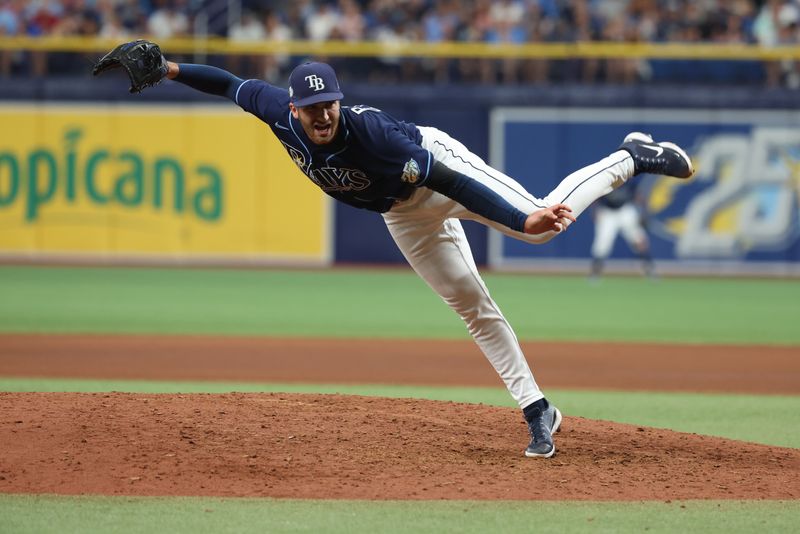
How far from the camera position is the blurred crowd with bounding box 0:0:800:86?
20672mm

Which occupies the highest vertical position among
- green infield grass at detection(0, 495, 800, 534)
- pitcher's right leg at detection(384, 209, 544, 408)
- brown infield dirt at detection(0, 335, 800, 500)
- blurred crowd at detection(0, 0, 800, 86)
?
blurred crowd at detection(0, 0, 800, 86)

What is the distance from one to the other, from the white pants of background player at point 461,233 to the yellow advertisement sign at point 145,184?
1504 cm

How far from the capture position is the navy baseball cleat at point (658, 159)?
6.17m

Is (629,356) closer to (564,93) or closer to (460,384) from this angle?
(460,384)

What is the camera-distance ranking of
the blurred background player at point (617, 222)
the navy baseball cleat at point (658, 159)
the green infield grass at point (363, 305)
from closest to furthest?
the navy baseball cleat at point (658, 159) < the green infield grass at point (363, 305) < the blurred background player at point (617, 222)

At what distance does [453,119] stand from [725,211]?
4.95 meters

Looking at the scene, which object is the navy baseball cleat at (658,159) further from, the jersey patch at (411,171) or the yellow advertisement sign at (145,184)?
the yellow advertisement sign at (145,184)

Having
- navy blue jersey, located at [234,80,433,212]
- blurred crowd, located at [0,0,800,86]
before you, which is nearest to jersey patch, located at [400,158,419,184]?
navy blue jersey, located at [234,80,433,212]

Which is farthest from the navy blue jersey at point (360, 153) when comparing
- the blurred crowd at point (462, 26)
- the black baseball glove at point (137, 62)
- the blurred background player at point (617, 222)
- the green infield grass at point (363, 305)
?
the blurred crowd at point (462, 26)

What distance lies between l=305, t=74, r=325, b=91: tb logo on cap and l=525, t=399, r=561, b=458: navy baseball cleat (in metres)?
1.96

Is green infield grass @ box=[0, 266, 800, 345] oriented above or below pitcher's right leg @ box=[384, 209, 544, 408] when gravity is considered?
below

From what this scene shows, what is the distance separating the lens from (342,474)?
18.1 feet

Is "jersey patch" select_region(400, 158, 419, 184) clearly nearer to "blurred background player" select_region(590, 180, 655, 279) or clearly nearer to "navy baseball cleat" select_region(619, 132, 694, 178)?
"navy baseball cleat" select_region(619, 132, 694, 178)

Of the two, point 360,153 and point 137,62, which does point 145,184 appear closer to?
point 137,62
